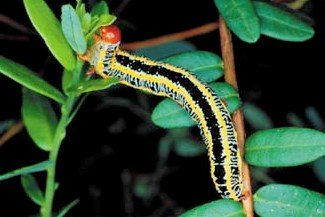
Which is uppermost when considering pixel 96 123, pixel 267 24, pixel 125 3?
pixel 267 24

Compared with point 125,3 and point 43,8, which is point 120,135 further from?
point 43,8

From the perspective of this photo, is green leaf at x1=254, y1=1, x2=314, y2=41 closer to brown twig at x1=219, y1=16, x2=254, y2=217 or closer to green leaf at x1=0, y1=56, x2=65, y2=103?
brown twig at x1=219, y1=16, x2=254, y2=217

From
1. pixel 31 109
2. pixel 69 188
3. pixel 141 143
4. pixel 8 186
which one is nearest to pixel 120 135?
pixel 141 143

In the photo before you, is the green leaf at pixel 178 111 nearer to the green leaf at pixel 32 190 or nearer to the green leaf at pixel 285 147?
the green leaf at pixel 285 147

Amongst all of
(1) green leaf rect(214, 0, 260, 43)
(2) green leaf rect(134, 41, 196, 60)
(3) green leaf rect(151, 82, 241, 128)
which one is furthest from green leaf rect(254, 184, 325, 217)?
(2) green leaf rect(134, 41, 196, 60)

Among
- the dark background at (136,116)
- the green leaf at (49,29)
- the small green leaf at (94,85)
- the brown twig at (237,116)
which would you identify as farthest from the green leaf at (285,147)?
the dark background at (136,116)

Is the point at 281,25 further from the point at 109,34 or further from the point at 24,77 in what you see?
the point at 24,77
